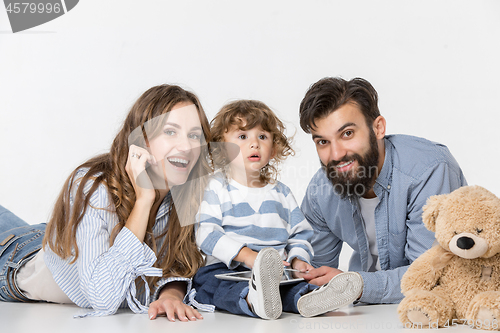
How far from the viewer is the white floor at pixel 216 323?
134 centimetres

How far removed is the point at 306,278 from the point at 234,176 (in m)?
0.55

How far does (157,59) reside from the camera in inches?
131

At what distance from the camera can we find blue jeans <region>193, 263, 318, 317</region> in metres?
1.51

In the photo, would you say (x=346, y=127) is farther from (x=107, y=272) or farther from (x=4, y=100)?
(x=4, y=100)

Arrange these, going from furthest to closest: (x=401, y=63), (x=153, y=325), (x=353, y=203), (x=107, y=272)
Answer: (x=401, y=63)
(x=353, y=203)
(x=107, y=272)
(x=153, y=325)

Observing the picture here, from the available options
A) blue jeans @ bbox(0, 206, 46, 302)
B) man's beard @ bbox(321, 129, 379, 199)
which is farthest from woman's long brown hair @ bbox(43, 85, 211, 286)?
man's beard @ bbox(321, 129, 379, 199)

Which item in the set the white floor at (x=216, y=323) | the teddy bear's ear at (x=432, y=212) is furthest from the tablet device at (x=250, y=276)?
the teddy bear's ear at (x=432, y=212)

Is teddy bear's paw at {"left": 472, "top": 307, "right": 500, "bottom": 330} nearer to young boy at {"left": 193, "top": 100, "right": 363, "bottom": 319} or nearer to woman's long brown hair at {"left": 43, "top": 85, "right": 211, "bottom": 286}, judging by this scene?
young boy at {"left": 193, "top": 100, "right": 363, "bottom": 319}

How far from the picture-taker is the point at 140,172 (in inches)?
67.7

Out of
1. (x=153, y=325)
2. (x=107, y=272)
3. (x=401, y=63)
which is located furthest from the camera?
(x=401, y=63)

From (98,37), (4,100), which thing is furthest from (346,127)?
(4,100)

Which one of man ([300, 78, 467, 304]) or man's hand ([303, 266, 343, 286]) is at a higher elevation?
man ([300, 78, 467, 304])

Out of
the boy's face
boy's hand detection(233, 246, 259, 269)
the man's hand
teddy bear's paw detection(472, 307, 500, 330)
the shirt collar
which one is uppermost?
the boy's face

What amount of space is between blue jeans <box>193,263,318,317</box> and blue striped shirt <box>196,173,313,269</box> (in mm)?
105
